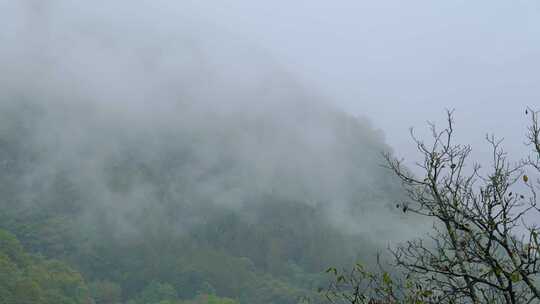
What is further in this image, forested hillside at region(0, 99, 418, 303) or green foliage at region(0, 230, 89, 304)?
forested hillside at region(0, 99, 418, 303)

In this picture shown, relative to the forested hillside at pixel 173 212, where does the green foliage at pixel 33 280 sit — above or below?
below

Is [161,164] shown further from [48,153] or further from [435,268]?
[435,268]

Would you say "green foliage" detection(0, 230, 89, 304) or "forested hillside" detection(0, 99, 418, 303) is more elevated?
"forested hillside" detection(0, 99, 418, 303)

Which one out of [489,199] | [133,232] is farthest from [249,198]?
[489,199]

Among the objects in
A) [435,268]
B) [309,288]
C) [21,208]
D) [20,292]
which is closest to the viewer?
[435,268]

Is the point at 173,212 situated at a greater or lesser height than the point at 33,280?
greater

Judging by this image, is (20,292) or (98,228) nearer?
(20,292)

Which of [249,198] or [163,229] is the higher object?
[249,198]

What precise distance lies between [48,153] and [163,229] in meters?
52.7

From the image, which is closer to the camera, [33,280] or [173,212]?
[33,280]

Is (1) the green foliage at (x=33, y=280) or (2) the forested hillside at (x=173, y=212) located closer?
(1) the green foliage at (x=33, y=280)

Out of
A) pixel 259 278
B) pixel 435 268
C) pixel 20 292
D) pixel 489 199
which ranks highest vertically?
pixel 259 278

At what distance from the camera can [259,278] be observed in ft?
431

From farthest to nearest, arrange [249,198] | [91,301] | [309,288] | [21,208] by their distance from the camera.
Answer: [249,198] → [21,208] → [309,288] → [91,301]
